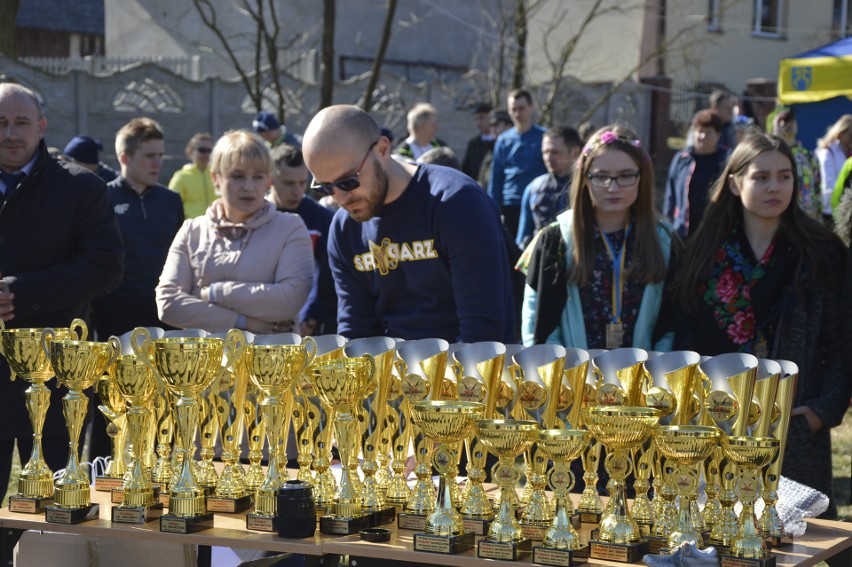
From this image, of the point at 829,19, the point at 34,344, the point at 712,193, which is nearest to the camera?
the point at 34,344

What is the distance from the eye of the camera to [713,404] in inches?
99.4

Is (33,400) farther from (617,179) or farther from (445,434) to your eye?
(617,179)

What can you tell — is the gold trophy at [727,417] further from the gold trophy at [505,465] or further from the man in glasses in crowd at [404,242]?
the man in glasses in crowd at [404,242]

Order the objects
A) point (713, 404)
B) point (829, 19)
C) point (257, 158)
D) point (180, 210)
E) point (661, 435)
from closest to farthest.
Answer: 1. point (661, 435)
2. point (713, 404)
3. point (257, 158)
4. point (180, 210)
5. point (829, 19)

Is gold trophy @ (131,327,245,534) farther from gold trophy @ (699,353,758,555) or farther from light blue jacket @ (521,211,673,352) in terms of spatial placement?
light blue jacket @ (521,211,673,352)

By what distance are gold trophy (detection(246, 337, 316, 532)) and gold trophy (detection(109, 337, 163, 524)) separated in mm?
263

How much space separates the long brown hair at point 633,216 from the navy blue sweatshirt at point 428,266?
0.29 m

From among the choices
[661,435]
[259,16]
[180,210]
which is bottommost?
[661,435]

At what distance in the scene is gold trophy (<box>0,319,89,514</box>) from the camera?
2.86m

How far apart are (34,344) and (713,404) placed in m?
1.68

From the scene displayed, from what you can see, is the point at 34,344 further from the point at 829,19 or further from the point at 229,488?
the point at 829,19

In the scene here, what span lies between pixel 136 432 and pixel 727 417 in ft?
4.64

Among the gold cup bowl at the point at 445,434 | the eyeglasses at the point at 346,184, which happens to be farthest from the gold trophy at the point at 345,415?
the eyeglasses at the point at 346,184

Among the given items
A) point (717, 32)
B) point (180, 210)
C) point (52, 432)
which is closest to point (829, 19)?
point (717, 32)
